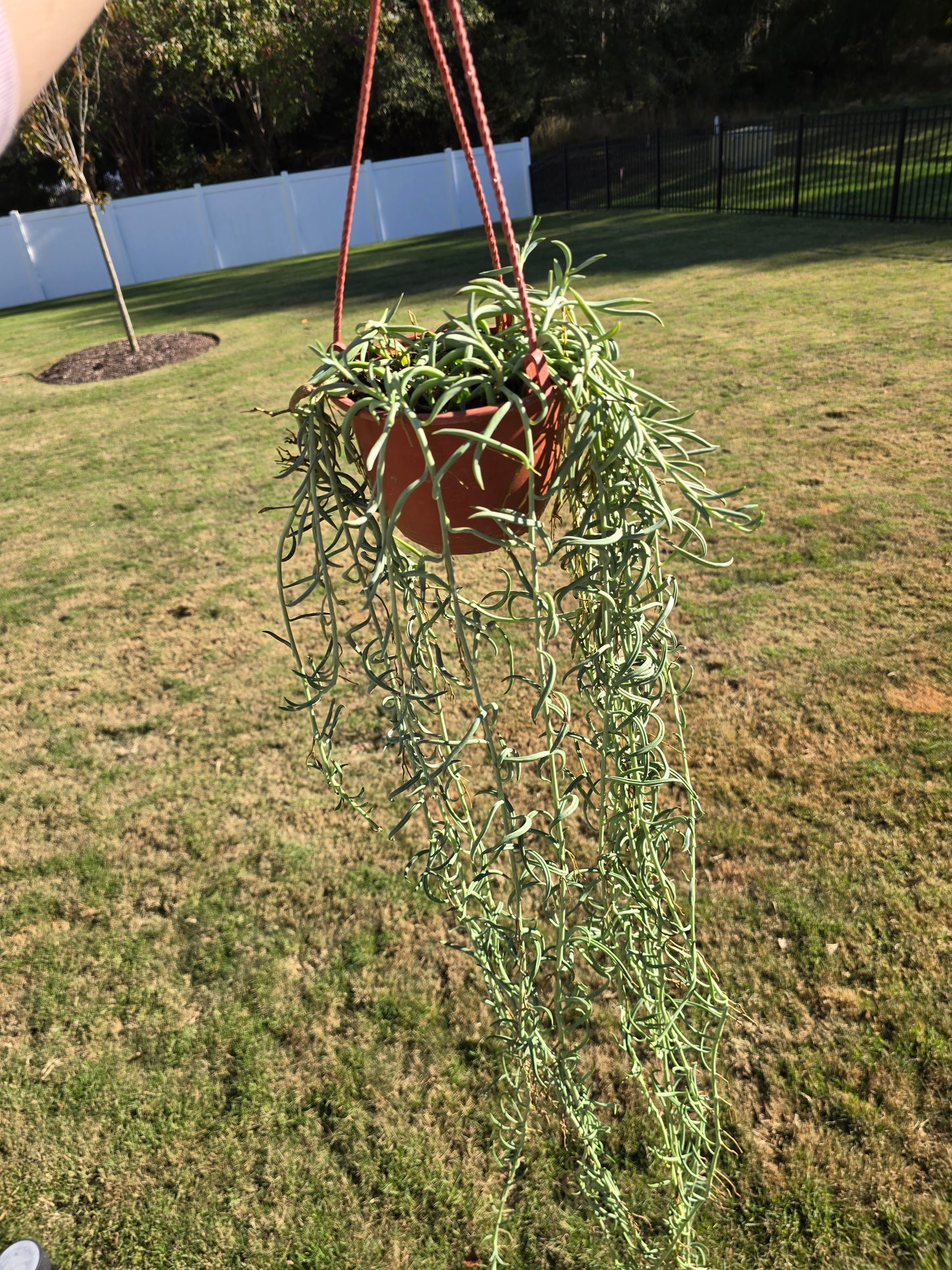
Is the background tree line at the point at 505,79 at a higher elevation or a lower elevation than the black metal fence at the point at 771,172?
higher

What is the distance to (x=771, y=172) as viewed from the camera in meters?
13.0

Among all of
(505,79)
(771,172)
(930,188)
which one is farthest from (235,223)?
(930,188)

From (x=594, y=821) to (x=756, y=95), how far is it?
2451cm

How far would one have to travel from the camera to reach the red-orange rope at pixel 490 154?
778 mm

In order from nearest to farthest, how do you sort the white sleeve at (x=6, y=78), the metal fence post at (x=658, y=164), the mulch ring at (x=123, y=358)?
the white sleeve at (x=6, y=78)
the mulch ring at (x=123, y=358)
the metal fence post at (x=658, y=164)

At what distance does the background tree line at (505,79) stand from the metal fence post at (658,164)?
6.17 meters

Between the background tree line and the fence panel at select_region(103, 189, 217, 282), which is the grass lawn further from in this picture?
the background tree line

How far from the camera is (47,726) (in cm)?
299

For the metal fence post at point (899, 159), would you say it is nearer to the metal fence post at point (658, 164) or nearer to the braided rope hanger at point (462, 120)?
the metal fence post at point (658, 164)

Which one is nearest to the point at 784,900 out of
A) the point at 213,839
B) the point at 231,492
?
the point at 213,839

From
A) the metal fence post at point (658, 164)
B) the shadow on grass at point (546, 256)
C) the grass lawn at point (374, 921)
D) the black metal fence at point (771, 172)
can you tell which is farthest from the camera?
the metal fence post at point (658, 164)

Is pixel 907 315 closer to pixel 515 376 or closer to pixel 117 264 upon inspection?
pixel 515 376

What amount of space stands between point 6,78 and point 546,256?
33.8ft

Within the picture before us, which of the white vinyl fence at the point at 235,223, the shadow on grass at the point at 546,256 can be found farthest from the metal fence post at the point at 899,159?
the white vinyl fence at the point at 235,223
